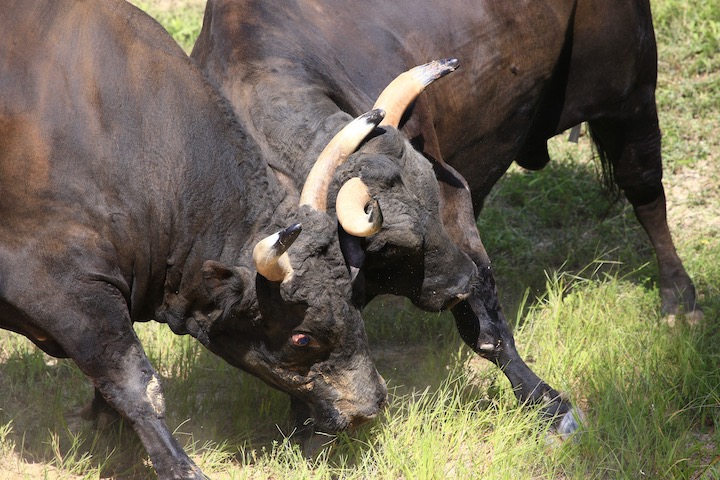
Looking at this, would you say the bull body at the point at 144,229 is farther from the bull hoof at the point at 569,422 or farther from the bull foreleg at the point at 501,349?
the bull hoof at the point at 569,422

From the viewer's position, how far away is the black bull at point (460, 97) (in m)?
4.44

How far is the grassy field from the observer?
445 centimetres

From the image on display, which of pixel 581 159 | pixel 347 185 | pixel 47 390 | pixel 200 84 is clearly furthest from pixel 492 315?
pixel 581 159

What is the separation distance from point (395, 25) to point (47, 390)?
8.57ft

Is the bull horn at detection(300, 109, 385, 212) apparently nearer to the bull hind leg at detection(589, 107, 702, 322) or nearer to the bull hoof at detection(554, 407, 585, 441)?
the bull hoof at detection(554, 407, 585, 441)

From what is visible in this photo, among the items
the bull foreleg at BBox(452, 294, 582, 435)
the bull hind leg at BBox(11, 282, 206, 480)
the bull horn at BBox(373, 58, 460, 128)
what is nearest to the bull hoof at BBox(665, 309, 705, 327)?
the bull foreleg at BBox(452, 294, 582, 435)

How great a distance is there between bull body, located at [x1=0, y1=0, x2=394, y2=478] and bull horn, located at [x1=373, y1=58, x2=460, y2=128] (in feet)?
1.93

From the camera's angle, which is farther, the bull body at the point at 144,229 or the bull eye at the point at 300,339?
the bull eye at the point at 300,339

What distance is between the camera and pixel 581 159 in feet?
26.2

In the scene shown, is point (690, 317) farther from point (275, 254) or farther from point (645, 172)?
point (275, 254)

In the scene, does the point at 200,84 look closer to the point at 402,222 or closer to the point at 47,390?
the point at 402,222

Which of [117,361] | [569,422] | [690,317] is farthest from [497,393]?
[117,361]

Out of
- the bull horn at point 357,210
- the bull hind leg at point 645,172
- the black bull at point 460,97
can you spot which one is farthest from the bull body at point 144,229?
the bull hind leg at point 645,172

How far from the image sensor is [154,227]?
4164 millimetres
